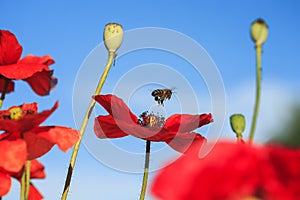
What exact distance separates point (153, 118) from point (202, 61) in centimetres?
29

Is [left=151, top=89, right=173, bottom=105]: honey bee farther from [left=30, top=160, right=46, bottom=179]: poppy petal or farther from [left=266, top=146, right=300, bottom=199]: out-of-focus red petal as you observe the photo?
[left=266, top=146, right=300, bottom=199]: out-of-focus red petal

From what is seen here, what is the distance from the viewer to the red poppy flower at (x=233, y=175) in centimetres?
25

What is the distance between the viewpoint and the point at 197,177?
0.25 metres

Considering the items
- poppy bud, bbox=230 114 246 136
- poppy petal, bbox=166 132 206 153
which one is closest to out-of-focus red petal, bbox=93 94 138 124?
poppy petal, bbox=166 132 206 153

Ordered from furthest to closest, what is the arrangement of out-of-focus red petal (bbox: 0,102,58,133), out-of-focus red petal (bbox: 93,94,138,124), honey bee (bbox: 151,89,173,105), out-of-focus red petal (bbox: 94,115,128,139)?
honey bee (bbox: 151,89,173,105) < out-of-focus red petal (bbox: 94,115,128,139) < out-of-focus red petal (bbox: 93,94,138,124) < out-of-focus red petal (bbox: 0,102,58,133)

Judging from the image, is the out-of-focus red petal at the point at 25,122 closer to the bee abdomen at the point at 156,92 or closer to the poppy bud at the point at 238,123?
the poppy bud at the point at 238,123

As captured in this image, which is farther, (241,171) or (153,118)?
(153,118)

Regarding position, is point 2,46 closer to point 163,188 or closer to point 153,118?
point 153,118

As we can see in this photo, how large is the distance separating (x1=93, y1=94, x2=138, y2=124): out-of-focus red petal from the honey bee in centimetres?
6

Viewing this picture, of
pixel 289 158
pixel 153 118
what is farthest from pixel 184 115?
pixel 289 158

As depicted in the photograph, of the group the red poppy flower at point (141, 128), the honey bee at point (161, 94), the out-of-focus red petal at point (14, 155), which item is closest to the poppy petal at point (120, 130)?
the red poppy flower at point (141, 128)

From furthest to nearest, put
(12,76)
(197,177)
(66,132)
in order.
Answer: (12,76)
(66,132)
(197,177)

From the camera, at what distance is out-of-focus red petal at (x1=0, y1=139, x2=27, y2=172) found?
62 centimetres

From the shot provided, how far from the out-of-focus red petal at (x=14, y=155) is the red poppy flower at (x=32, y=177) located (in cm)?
8
